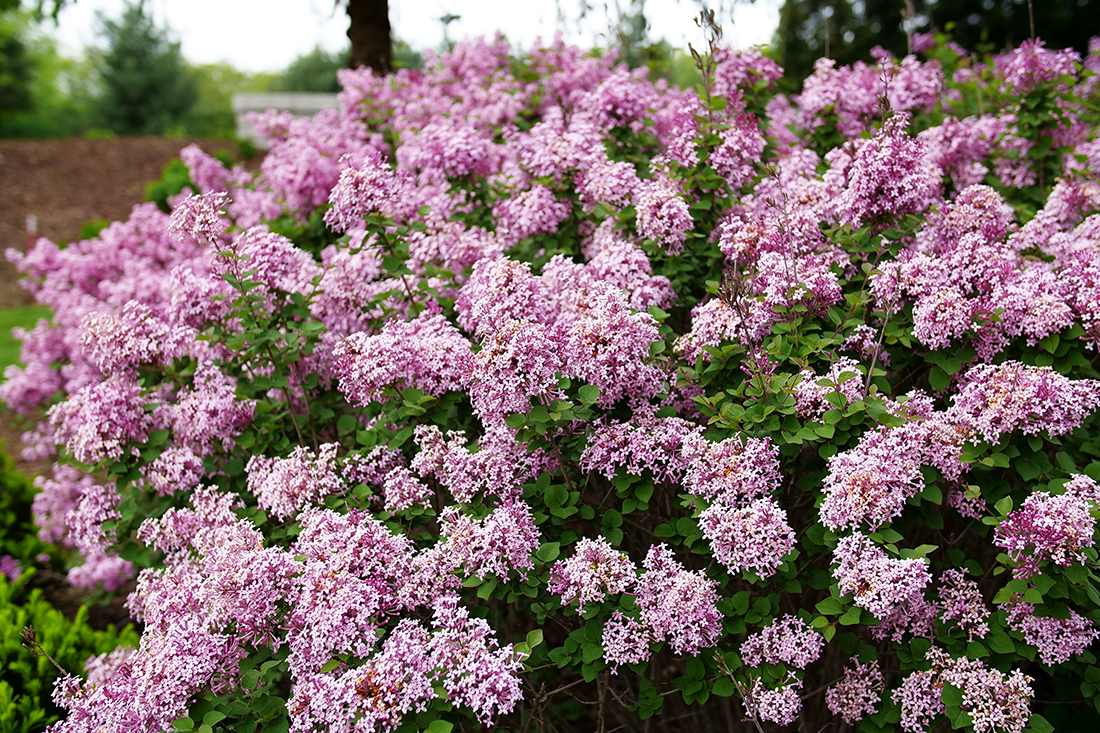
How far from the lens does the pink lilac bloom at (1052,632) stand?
9.25 feet

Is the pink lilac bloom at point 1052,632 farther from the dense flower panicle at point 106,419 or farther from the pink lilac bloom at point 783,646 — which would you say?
the dense flower panicle at point 106,419

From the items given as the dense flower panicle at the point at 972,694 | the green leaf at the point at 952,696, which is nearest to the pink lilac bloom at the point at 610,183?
the dense flower panicle at the point at 972,694

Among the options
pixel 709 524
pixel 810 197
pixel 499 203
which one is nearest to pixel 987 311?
pixel 810 197

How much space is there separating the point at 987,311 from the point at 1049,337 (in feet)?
1.02

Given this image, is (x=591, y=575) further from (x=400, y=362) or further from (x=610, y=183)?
(x=610, y=183)

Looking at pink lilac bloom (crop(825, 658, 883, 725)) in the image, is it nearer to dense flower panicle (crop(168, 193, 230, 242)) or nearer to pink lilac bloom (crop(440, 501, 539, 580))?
pink lilac bloom (crop(440, 501, 539, 580))

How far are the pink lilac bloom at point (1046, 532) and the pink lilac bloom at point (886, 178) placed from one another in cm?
151

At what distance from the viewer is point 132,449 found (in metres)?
3.86

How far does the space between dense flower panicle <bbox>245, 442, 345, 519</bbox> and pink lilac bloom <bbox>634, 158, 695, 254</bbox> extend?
184 cm

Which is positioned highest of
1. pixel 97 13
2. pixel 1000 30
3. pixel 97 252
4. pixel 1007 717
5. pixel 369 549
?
pixel 97 13

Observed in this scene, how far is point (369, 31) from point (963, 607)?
8.08 m

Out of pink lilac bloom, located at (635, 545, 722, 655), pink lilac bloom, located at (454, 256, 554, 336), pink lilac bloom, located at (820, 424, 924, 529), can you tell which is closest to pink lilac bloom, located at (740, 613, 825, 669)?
pink lilac bloom, located at (635, 545, 722, 655)

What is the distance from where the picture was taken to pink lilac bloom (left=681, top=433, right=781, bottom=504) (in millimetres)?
2959

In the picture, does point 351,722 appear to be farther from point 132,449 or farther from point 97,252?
point 97,252
